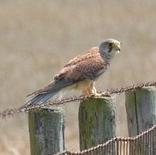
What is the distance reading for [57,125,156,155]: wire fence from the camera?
5445 millimetres

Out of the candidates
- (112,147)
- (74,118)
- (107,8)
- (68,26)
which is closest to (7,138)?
(74,118)

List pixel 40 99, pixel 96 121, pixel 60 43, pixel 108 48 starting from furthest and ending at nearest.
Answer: pixel 60 43, pixel 108 48, pixel 40 99, pixel 96 121

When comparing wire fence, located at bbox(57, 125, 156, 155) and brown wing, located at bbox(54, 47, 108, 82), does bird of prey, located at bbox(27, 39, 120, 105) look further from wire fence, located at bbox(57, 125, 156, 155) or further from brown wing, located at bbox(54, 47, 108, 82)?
wire fence, located at bbox(57, 125, 156, 155)

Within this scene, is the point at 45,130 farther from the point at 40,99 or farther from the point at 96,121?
the point at 40,99

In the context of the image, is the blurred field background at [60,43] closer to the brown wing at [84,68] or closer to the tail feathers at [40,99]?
the brown wing at [84,68]

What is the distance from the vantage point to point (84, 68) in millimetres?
7578

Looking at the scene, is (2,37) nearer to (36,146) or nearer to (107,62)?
(107,62)

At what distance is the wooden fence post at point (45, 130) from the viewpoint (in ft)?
17.4

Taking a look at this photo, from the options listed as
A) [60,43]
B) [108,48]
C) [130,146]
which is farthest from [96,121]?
[60,43]

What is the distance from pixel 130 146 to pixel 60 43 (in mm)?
17919

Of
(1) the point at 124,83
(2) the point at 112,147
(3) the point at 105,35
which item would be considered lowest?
(2) the point at 112,147

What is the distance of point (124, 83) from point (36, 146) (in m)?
12.2

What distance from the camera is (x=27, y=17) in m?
27.1

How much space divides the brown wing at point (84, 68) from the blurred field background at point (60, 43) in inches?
148
